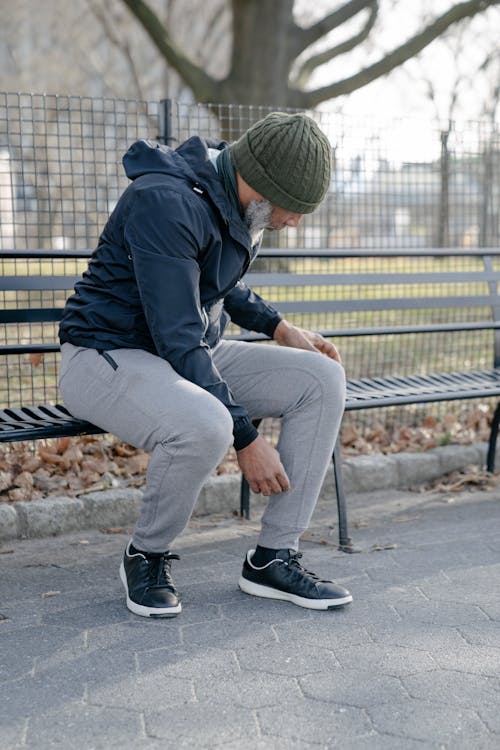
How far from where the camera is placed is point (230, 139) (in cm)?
578

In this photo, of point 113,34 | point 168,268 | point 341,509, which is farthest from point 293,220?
point 113,34

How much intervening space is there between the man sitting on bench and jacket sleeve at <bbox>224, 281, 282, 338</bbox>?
12.6 inches

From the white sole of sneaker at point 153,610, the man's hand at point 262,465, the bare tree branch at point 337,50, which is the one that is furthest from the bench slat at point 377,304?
the bare tree branch at point 337,50

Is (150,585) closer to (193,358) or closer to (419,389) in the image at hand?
(193,358)

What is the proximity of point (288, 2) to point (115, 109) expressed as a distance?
16.6 ft

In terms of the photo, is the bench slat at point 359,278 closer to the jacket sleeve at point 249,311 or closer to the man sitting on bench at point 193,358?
the jacket sleeve at point 249,311

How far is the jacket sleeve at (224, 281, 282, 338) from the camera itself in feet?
12.4

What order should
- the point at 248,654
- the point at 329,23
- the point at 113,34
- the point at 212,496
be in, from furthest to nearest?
the point at 113,34 → the point at 329,23 → the point at 212,496 → the point at 248,654

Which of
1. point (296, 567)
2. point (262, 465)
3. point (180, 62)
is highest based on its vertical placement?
point (180, 62)

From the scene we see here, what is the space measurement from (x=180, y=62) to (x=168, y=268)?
7360 millimetres

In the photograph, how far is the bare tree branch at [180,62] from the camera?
970cm

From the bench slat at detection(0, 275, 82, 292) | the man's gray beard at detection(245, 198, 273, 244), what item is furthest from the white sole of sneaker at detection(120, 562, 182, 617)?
the bench slat at detection(0, 275, 82, 292)

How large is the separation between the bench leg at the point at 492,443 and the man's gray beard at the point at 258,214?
7.16ft

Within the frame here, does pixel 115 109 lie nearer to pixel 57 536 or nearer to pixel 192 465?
pixel 57 536
